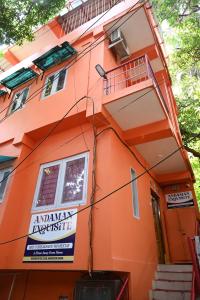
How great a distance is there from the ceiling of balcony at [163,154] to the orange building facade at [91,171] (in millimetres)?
43

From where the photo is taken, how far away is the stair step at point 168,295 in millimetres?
5887

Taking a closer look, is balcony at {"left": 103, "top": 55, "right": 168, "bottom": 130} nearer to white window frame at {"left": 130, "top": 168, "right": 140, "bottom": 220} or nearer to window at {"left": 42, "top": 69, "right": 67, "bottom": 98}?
white window frame at {"left": 130, "top": 168, "right": 140, "bottom": 220}

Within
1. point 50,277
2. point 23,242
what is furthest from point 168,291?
point 23,242

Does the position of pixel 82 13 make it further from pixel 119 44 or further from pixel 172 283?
pixel 172 283

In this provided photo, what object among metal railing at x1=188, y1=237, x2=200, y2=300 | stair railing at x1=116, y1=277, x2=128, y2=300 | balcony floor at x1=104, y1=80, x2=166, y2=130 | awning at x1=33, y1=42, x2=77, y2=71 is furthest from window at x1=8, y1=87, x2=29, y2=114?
metal railing at x1=188, y1=237, x2=200, y2=300

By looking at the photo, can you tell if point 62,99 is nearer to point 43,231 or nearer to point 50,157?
point 50,157

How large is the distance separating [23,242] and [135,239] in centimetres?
308

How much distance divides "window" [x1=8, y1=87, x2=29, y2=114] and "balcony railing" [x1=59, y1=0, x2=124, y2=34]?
369 centimetres

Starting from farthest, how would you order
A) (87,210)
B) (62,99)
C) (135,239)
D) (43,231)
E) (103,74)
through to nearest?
1. (62,99)
2. (103,74)
3. (135,239)
4. (43,231)
5. (87,210)

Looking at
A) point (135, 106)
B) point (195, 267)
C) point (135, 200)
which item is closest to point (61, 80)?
point (135, 106)

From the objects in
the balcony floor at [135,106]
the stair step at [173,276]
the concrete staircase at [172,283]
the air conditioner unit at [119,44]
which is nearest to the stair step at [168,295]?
the concrete staircase at [172,283]

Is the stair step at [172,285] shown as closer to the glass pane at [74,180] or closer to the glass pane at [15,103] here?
the glass pane at [74,180]

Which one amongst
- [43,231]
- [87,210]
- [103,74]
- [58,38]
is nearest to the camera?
[87,210]

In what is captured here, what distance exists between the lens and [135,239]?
254 inches
